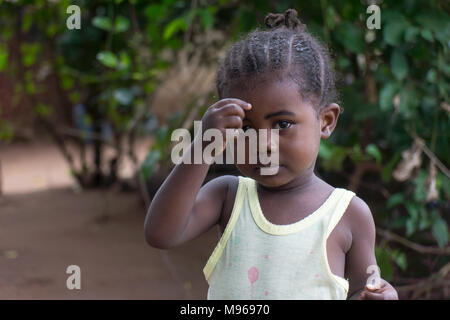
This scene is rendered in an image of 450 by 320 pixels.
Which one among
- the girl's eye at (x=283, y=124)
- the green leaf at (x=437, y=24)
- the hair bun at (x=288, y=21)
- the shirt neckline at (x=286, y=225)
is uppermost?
the green leaf at (x=437, y=24)

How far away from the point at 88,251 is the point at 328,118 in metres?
2.22

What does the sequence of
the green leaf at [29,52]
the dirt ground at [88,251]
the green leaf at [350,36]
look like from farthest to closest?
the green leaf at [29,52], the dirt ground at [88,251], the green leaf at [350,36]

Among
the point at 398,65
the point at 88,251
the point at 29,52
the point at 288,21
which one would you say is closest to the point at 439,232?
the point at 398,65

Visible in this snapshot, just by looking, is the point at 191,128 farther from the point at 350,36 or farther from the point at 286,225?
the point at 286,225

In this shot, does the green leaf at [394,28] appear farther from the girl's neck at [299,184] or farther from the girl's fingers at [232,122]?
the girl's fingers at [232,122]

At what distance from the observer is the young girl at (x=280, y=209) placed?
1.33 metres

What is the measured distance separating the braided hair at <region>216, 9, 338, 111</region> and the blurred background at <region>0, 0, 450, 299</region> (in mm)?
792

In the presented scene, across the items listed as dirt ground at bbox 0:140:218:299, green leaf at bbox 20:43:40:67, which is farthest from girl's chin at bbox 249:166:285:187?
green leaf at bbox 20:43:40:67

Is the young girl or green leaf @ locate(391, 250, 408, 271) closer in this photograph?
the young girl

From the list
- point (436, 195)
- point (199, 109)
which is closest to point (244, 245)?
point (436, 195)

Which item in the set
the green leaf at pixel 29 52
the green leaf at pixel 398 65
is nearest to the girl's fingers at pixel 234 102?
the green leaf at pixel 398 65

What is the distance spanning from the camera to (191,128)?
288cm

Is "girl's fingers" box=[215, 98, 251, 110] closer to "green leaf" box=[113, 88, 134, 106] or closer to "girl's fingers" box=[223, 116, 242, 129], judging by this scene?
"girl's fingers" box=[223, 116, 242, 129]

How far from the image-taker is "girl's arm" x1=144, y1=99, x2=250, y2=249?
1271 mm
